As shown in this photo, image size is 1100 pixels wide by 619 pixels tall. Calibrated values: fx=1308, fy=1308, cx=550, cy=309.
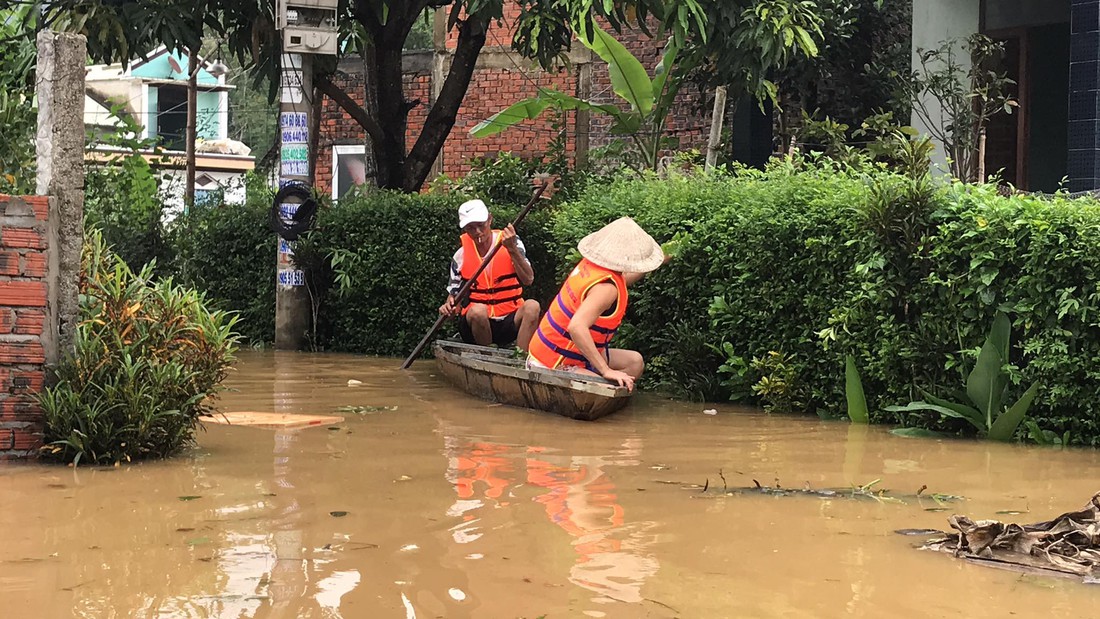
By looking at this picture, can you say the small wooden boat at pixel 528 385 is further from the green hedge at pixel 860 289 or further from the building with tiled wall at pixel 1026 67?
the building with tiled wall at pixel 1026 67

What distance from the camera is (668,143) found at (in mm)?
16688

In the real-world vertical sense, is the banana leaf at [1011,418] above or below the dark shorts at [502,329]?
below

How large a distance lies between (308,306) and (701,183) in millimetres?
5595

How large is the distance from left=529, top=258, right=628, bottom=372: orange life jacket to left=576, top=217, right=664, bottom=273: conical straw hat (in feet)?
0.27

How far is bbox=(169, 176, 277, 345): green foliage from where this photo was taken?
15.5 m

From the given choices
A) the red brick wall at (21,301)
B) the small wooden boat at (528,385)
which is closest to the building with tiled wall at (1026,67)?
the small wooden boat at (528,385)

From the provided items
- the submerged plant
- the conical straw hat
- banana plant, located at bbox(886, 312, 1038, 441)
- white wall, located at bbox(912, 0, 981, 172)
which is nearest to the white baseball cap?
the conical straw hat

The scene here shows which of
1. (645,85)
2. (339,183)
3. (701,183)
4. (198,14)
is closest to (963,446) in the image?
(701,183)

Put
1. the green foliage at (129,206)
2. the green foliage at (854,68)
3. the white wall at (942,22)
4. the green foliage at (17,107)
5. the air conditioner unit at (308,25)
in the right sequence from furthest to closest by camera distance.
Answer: the green foliage at (129,206), the green foliage at (854,68), the white wall at (942,22), the air conditioner unit at (308,25), the green foliage at (17,107)

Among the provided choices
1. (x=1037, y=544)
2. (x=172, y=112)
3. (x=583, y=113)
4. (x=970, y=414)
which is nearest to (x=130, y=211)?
(x=583, y=113)

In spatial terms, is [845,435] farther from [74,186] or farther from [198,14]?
[198,14]

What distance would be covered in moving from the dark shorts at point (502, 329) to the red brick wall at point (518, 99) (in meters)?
6.70

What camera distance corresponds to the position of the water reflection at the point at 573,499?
5176 mm

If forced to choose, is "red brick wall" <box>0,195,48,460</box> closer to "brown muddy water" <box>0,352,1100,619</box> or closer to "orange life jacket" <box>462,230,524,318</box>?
"brown muddy water" <box>0,352,1100,619</box>
